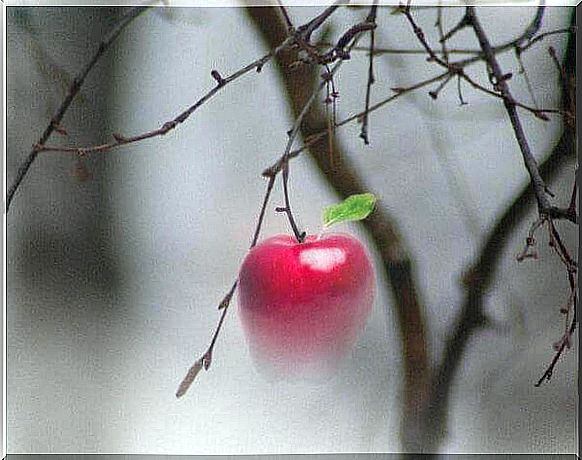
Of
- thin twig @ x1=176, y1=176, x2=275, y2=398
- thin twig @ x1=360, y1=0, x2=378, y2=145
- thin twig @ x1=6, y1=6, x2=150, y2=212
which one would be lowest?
thin twig @ x1=176, y1=176, x2=275, y2=398

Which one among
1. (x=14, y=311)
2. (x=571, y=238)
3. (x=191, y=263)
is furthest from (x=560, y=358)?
(x=14, y=311)

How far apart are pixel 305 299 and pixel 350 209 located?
0.19m

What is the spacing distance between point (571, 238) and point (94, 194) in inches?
35.2

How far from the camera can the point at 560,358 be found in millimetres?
1545

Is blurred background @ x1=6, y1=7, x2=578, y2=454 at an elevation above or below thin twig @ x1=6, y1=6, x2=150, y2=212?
below

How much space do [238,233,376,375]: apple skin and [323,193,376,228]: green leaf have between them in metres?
0.03

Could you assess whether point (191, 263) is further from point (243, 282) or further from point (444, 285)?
point (444, 285)

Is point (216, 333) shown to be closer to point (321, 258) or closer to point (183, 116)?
point (321, 258)

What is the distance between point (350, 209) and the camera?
1.54 metres

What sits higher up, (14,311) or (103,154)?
(103,154)

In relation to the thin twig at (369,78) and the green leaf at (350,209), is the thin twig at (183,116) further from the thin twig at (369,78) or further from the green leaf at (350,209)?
the green leaf at (350,209)

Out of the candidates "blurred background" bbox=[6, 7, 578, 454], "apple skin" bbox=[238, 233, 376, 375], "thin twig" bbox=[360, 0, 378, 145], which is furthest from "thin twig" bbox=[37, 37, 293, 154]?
"apple skin" bbox=[238, 233, 376, 375]

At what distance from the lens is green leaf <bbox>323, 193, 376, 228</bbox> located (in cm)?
153

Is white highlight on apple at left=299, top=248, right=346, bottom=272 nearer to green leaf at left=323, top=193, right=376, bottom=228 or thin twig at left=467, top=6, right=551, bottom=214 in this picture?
green leaf at left=323, top=193, right=376, bottom=228
